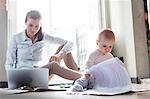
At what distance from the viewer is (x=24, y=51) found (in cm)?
168

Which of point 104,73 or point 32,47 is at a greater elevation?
point 32,47

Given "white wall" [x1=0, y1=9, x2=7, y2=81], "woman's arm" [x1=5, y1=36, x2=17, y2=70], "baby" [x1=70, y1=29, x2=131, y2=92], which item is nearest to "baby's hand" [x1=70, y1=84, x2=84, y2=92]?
"baby" [x1=70, y1=29, x2=131, y2=92]

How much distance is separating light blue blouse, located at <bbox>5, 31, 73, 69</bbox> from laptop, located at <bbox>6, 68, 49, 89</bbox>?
204 millimetres

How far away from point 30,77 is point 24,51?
0.97 ft

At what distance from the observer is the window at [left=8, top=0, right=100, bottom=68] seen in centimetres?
214

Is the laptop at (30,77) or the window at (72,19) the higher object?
the window at (72,19)

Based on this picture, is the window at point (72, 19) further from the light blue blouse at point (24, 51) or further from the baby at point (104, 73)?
the baby at point (104, 73)

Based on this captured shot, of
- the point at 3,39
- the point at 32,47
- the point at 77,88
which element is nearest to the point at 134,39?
the point at 32,47

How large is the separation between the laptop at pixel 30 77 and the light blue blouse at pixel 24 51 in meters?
0.20

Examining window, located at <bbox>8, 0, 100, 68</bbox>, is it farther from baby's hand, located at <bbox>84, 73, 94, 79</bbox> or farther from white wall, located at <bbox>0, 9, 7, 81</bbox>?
baby's hand, located at <bbox>84, 73, 94, 79</bbox>

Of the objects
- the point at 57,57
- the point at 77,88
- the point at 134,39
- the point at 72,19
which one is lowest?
the point at 77,88

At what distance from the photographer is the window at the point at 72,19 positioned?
7.02ft

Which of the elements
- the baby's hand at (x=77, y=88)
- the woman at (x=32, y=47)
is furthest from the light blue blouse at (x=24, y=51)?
the baby's hand at (x=77, y=88)

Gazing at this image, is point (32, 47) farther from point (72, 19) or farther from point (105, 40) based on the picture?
point (72, 19)
